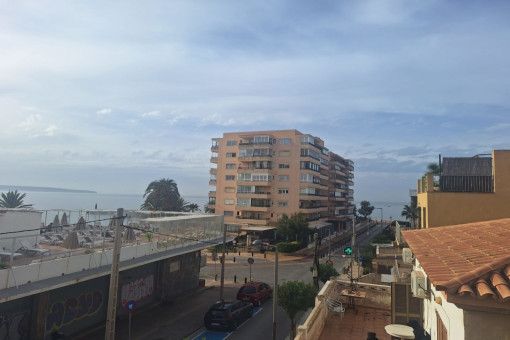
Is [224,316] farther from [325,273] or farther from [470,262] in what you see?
[470,262]

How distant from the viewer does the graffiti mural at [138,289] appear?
2059 cm

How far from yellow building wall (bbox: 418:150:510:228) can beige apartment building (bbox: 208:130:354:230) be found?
4779cm

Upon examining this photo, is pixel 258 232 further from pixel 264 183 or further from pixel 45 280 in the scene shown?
pixel 45 280

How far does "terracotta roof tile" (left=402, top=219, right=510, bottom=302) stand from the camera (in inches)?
181

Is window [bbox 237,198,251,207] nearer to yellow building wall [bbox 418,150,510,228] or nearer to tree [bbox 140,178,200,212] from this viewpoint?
tree [bbox 140,178,200,212]

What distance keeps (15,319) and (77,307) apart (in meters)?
3.26

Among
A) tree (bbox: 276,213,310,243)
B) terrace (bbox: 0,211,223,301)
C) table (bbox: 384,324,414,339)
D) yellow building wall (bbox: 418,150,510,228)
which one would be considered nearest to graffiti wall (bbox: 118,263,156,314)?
terrace (bbox: 0,211,223,301)

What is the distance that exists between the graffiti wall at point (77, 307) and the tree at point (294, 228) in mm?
39486

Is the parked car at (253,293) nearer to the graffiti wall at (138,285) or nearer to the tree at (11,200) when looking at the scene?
the graffiti wall at (138,285)

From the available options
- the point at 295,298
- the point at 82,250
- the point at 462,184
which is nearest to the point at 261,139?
the point at 462,184

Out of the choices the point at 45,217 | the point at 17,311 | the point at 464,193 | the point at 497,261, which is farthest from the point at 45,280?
the point at 464,193

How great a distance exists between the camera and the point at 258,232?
64.1 metres

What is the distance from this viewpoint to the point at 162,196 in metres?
67.8

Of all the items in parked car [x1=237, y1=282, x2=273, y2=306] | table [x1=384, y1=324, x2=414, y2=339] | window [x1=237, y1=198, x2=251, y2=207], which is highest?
window [x1=237, y1=198, x2=251, y2=207]
